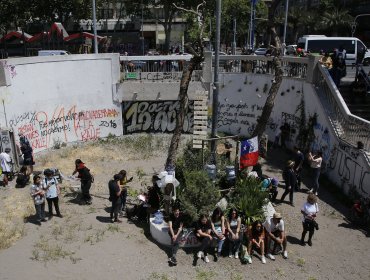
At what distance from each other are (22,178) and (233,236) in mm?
8192

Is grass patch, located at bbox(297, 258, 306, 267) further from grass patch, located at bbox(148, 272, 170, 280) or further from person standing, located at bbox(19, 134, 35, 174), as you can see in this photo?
person standing, located at bbox(19, 134, 35, 174)

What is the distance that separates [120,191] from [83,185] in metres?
1.99

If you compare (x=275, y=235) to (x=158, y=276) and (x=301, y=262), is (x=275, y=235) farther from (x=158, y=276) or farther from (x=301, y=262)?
(x=158, y=276)

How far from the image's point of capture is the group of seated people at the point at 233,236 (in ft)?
33.0

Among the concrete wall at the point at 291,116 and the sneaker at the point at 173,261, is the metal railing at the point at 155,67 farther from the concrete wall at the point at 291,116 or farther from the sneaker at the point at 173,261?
the sneaker at the point at 173,261

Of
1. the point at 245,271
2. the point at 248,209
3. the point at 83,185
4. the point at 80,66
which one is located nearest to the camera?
the point at 245,271

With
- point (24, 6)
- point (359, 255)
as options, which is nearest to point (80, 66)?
point (359, 255)

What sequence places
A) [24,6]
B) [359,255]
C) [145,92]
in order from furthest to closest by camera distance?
[24,6] < [145,92] < [359,255]

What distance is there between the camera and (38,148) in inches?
695

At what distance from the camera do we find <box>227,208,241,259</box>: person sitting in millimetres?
10062

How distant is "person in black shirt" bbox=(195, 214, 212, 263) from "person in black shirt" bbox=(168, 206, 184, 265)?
46 centimetres

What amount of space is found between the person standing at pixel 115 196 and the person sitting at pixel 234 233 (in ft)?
10.7

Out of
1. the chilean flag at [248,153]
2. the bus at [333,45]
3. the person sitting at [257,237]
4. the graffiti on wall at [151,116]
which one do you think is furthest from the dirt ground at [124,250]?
the bus at [333,45]

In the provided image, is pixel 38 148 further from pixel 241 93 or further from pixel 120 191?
pixel 241 93
